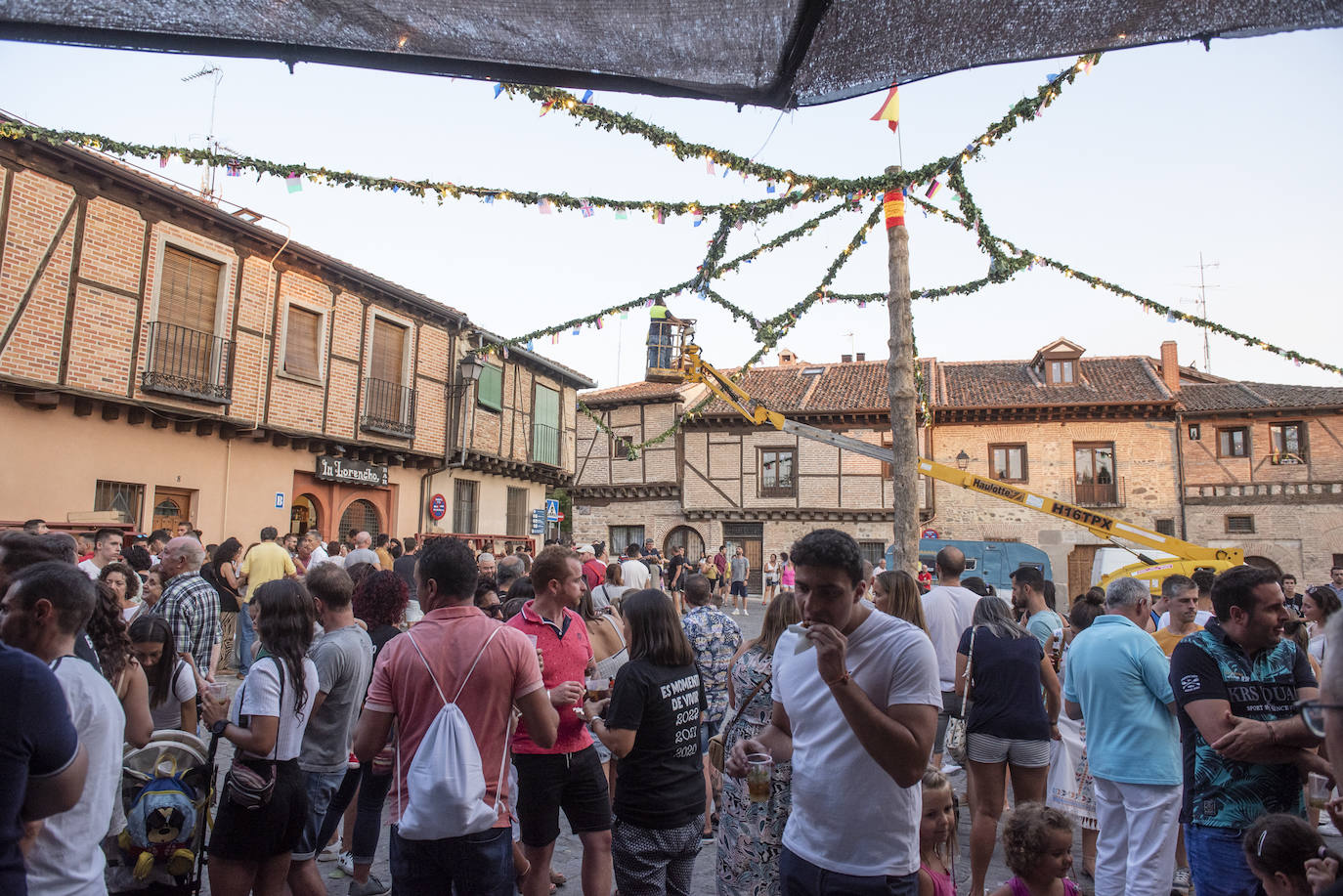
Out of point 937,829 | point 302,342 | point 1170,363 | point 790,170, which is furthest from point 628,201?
point 1170,363

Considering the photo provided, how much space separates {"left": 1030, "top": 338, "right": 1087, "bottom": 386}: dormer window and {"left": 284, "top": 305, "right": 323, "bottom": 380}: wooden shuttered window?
23.8 meters

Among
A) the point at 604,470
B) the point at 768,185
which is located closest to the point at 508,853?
the point at 768,185

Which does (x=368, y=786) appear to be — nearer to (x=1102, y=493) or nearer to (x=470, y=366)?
(x=470, y=366)

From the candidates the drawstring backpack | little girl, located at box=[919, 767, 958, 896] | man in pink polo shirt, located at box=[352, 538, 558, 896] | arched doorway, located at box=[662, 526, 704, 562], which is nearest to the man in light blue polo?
little girl, located at box=[919, 767, 958, 896]

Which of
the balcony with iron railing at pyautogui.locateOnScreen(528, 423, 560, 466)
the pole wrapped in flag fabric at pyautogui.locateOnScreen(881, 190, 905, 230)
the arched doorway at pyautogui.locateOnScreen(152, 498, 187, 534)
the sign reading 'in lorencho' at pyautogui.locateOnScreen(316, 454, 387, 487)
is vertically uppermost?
the pole wrapped in flag fabric at pyautogui.locateOnScreen(881, 190, 905, 230)

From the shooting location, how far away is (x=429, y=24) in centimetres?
162

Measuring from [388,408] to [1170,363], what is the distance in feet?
86.1

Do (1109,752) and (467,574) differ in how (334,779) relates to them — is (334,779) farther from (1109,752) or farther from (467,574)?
(1109,752)

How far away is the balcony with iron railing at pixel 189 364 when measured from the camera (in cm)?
1297

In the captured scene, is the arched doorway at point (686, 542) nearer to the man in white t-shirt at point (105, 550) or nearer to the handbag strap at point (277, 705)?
the man in white t-shirt at point (105, 550)

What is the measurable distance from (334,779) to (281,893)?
0.89m

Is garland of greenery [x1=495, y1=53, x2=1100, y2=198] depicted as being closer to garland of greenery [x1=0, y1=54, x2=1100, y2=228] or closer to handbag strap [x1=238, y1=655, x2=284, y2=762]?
garland of greenery [x1=0, y1=54, x2=1100, y2=228]

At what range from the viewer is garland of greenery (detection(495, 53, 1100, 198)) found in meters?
6.19

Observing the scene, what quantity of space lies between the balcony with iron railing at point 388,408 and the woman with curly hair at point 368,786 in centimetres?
1255
